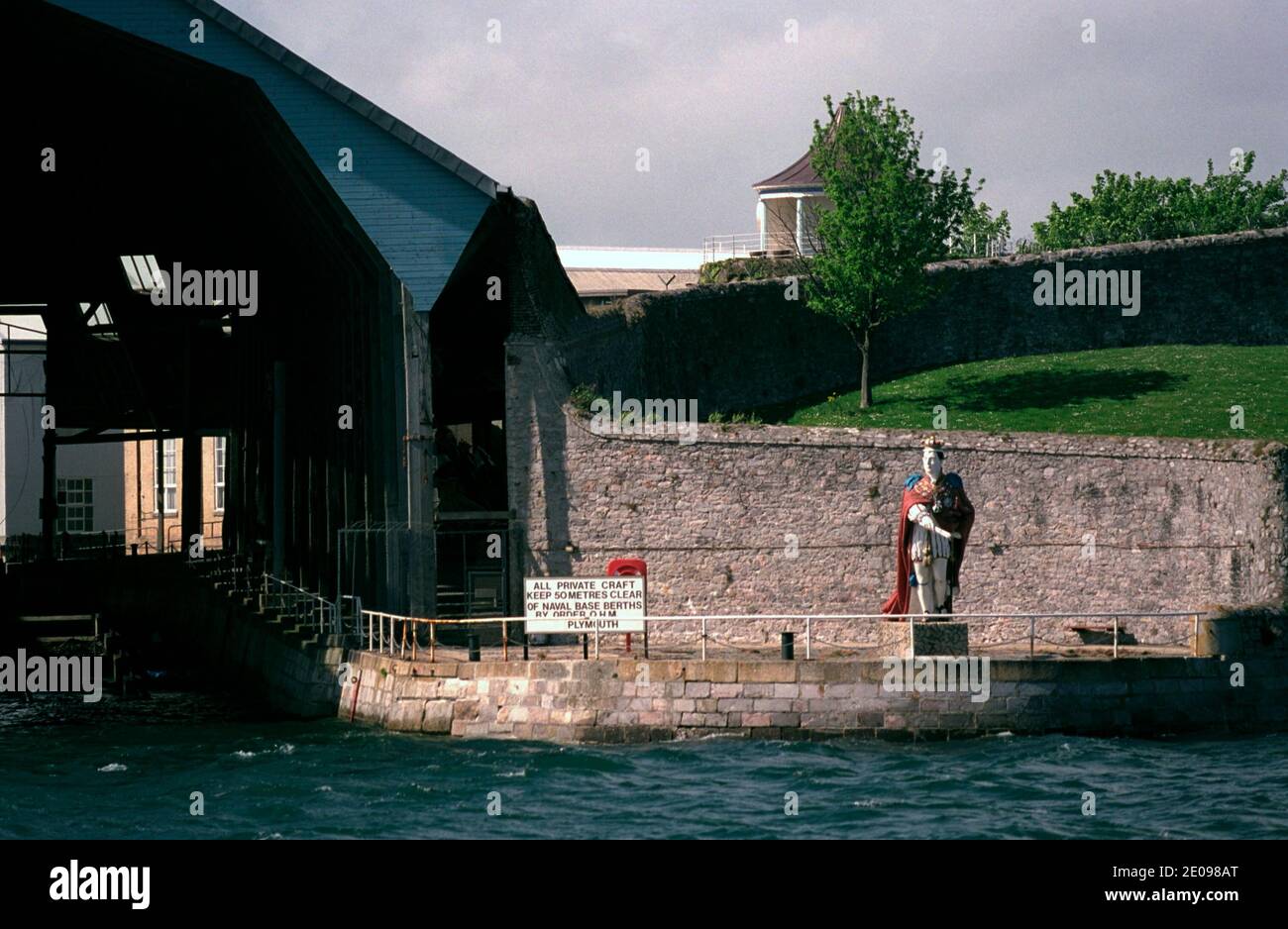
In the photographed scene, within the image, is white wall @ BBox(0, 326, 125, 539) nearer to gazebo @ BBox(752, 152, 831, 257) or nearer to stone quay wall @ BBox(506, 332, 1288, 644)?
gazebo @ BBox(752, 152, 831, 257)

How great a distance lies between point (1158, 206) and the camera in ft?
305

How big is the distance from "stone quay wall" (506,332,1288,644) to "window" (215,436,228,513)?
29.8 meters

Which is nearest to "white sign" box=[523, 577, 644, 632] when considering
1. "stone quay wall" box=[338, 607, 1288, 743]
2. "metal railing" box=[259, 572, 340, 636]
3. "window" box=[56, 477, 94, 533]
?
"stone quay wall" box=[338, 607, 1288, 743]

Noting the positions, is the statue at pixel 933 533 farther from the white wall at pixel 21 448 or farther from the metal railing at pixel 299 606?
the white wall at pixel 21 448

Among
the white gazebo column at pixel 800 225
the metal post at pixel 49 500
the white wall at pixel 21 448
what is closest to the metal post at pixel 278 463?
the metal post at pixel 49 500

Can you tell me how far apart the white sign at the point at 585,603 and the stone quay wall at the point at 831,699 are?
3.15 ft

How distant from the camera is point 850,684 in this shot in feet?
109

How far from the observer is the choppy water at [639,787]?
26.1 m

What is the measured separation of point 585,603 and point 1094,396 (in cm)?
2675

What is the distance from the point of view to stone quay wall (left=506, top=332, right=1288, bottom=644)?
1593 inches

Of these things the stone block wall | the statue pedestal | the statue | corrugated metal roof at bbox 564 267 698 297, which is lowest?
the stone block wall

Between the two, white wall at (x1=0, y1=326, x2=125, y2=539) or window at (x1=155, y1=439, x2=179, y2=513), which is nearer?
window at (x1=155, y1=439, x2=179, y2=513)
